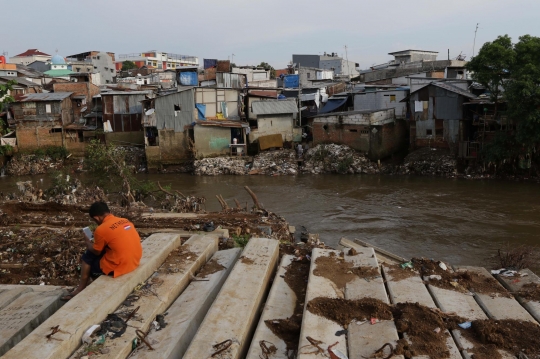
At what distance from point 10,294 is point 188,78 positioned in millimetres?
26446

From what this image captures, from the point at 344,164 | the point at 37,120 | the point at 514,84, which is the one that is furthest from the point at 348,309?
the point at 37,120

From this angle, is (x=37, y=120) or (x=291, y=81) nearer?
(x=37, y=120)

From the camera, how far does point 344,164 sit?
21609 mm

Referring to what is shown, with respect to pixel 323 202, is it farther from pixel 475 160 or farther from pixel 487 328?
pixel 487 328

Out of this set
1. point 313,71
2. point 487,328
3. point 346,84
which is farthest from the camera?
point 313,71

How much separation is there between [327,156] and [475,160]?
690cm

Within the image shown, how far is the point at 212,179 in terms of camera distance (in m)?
21.6

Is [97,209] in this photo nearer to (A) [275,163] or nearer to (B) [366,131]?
(A) [275,163]

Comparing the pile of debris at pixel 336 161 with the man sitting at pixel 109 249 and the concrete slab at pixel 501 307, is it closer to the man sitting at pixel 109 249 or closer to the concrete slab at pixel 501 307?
the concrete slab at pixel 501 307

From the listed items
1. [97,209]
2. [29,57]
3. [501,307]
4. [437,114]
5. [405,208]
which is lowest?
[405,208]

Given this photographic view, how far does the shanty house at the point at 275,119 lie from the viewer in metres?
24.4

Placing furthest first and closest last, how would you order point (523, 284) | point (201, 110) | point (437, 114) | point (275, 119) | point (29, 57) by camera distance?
point (29, 57), point (275, 119), point (201, 110), point (437, 114), point (523, 284)

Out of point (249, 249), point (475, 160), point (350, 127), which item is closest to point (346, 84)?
point (350, 127)

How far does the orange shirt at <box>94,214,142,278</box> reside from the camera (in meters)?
3.99
